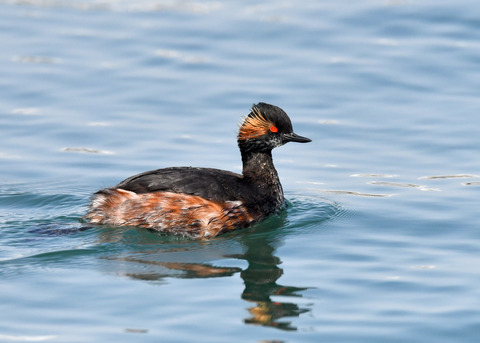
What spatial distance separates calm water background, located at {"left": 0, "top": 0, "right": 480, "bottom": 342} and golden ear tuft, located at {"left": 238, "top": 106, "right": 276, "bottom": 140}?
94cm

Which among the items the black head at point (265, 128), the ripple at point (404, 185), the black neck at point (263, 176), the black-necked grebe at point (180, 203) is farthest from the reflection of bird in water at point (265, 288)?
the ripple at point (404, 185)

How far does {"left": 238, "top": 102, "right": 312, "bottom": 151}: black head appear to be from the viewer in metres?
10.4

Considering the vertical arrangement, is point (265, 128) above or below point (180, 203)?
above

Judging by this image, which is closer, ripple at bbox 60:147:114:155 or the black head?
the black head

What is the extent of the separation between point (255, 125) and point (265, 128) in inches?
4.5

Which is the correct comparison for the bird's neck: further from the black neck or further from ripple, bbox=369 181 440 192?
ripple, bbox=369 181 440 192

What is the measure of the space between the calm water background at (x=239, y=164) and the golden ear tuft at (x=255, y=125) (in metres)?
0.94

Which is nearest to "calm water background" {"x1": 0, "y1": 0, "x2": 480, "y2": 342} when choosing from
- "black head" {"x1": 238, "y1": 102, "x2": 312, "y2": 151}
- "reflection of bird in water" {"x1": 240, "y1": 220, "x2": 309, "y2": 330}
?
"reflection of bird in water" {"x1": 240, "y1": 220, "x2": 309, "y2": 330}

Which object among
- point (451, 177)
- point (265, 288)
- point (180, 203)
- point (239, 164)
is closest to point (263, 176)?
point (180, 203)

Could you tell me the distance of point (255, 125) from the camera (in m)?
10.5

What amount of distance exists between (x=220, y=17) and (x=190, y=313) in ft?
32.0

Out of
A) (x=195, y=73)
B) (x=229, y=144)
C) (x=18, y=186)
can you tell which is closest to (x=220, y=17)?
(x=195, y=73)

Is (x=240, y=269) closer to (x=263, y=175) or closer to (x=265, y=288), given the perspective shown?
(x=265, y=288)

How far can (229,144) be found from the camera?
12508 mm
